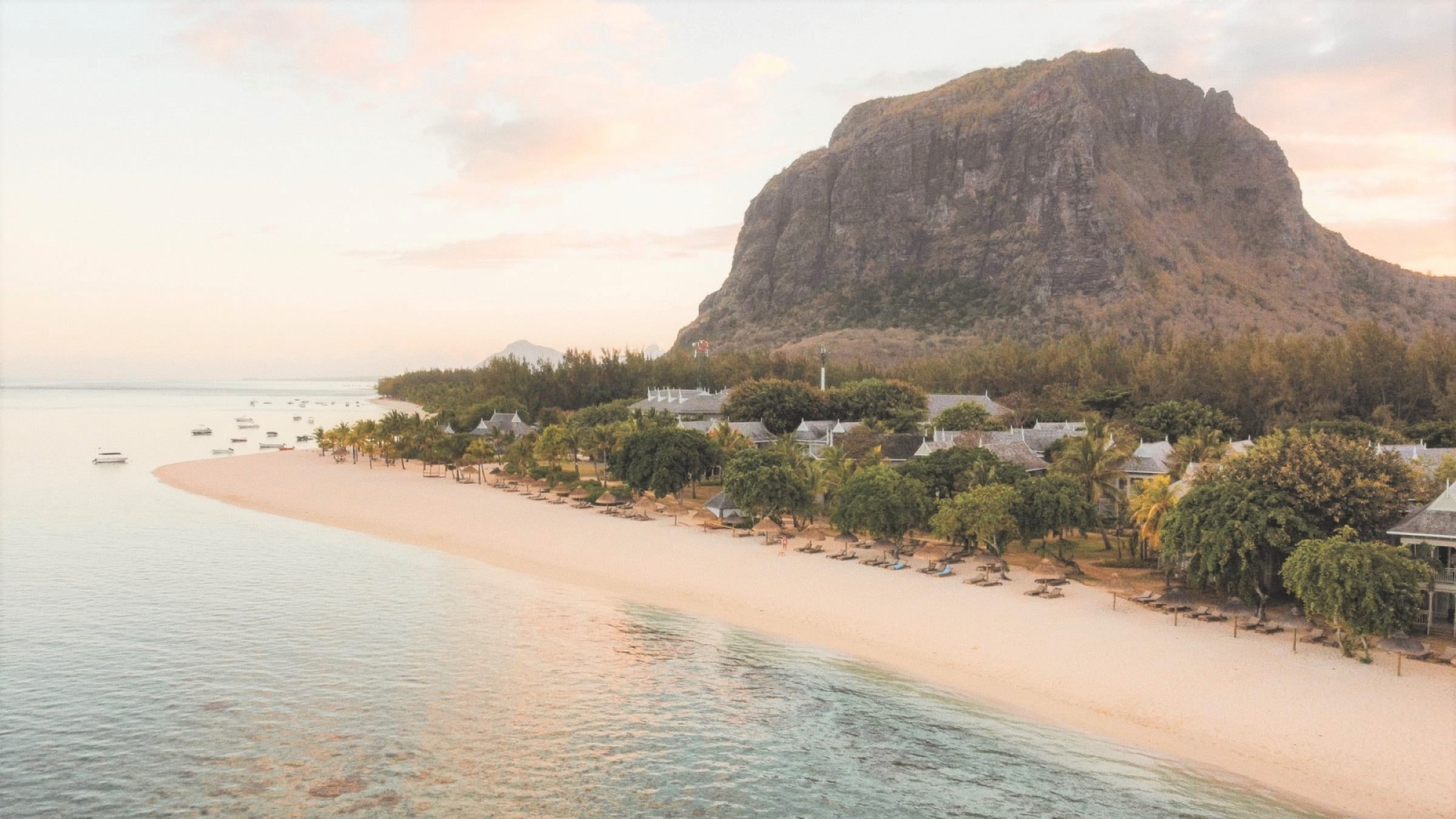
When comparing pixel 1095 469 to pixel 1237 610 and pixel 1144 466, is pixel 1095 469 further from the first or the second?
pixel 1237 610

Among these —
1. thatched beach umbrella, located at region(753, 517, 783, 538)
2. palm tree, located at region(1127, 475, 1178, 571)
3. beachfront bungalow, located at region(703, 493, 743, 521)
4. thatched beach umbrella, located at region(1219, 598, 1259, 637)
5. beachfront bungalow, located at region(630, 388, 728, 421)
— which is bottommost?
thatched beach umbrella, located at region(753, 517, 783, 538)

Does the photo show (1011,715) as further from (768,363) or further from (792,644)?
(768,363)

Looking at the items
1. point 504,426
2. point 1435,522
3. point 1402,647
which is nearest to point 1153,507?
point 1435,522

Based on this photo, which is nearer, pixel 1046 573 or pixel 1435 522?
pixel 1435 522

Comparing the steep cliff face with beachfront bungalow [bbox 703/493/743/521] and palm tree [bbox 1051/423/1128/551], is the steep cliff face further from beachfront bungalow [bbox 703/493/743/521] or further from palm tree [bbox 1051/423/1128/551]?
beachfront bungalow [bbox 703/493/743/521]

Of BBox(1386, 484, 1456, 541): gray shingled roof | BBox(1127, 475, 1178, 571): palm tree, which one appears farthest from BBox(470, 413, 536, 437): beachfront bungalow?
BBox(1386, 484, 1456, 541): gray shingled roof
